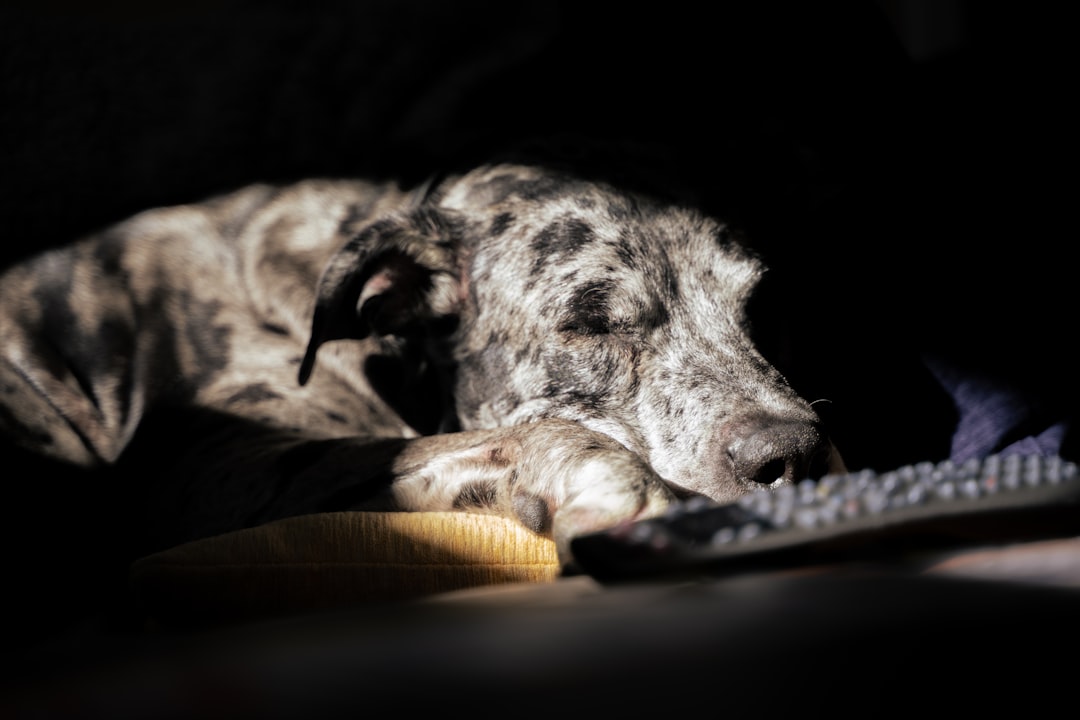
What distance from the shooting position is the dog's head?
1896mm

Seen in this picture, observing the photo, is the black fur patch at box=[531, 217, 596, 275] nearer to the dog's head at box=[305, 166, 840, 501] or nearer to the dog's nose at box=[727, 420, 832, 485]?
the dog's head at box=[305, 166, 840, 501]

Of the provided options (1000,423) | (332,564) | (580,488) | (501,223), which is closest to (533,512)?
(580,488)

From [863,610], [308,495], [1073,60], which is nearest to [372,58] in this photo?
[308,495]

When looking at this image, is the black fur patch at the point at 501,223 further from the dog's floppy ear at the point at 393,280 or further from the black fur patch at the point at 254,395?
the black fur patch at the point at 254,395

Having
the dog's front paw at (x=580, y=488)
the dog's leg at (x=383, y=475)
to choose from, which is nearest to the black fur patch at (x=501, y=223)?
the dog's leg at (x=383, y=475)

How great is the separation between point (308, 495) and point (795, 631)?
123cm

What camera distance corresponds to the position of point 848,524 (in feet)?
3.57

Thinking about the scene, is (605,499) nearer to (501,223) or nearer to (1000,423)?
(501,223)

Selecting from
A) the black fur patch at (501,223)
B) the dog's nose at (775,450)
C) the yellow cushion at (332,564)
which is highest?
the black fur patch at (501,223)

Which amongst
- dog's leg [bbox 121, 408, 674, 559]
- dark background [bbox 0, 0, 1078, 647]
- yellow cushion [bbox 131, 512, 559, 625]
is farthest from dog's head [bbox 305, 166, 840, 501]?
yellow cushion [bbox 131, 512, 559, 625]

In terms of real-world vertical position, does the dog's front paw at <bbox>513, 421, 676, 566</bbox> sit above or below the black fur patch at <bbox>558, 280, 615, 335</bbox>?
below

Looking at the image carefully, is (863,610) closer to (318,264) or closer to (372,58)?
(318,264)

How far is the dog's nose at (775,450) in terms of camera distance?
170cm

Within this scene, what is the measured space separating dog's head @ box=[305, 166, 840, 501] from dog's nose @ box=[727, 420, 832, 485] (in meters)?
0.02
